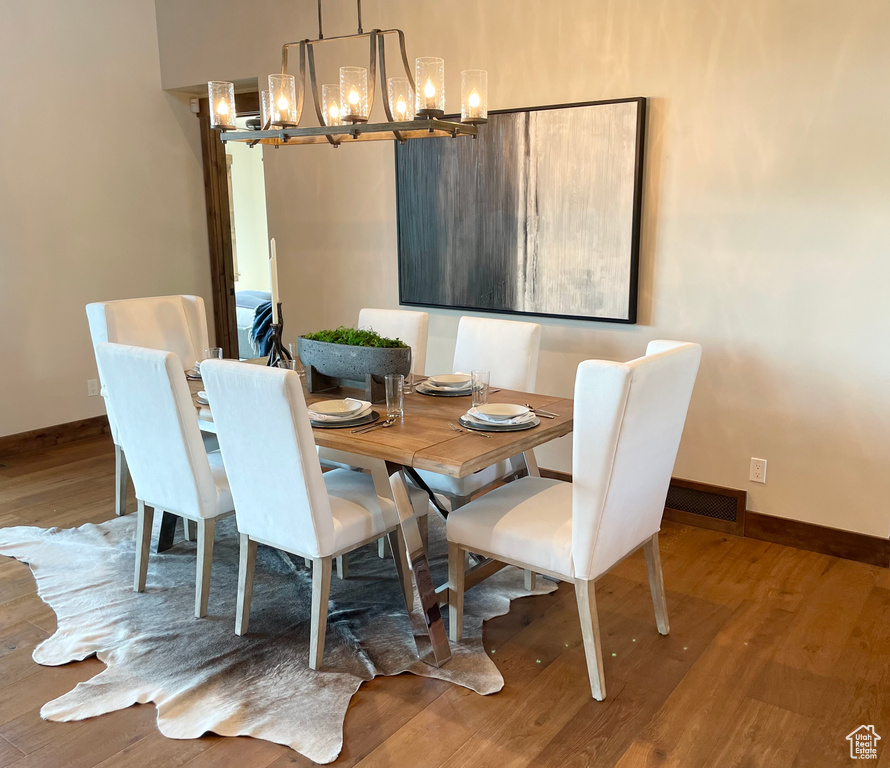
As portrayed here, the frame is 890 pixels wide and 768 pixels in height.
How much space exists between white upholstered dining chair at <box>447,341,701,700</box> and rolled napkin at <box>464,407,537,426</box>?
0.89 feet

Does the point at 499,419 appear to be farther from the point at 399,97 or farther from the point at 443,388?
the point at 399,97

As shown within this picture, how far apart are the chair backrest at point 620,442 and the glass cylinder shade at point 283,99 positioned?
1442mm

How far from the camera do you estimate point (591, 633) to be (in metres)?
2.28

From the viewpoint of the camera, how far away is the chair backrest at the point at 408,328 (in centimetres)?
375

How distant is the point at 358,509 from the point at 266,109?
1.52 metres

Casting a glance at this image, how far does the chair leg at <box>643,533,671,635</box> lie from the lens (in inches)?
103

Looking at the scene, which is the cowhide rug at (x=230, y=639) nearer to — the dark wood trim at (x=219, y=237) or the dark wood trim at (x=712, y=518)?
the dark wood trim at (x=712, y=518)

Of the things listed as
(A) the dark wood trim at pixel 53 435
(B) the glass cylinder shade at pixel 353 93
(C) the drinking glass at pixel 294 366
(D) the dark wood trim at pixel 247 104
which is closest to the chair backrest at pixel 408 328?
(C) the drinking glass at pixel 294 366

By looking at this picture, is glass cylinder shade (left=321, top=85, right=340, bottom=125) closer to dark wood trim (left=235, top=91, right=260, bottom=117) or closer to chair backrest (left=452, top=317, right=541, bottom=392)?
chair backrest (left=452, top=317, right=541, bottom=392)

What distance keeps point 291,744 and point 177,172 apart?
14.8 feet

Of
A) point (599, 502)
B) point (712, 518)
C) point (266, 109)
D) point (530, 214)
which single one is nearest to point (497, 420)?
point (599, 502)

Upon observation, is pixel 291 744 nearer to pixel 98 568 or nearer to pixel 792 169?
pixel 98 568

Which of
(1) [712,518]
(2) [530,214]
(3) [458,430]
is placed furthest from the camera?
(2) [530,214]

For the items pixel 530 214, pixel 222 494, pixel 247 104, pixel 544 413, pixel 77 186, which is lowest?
pixel 222 494
